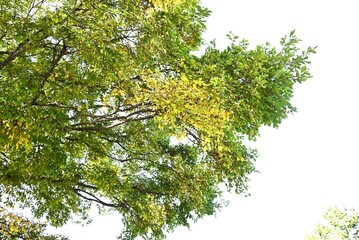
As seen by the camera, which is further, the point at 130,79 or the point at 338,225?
the point at 338,225

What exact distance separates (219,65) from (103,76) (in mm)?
2433

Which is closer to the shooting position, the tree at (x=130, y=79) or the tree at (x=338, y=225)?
the tree at (x=130, y=79)

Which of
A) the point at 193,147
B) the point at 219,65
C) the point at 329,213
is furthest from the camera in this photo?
the point at 329,213

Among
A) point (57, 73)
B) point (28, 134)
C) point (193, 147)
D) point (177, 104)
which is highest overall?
point (193, 147)

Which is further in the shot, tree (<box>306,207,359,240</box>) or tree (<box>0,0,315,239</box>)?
tree (<box>306,207,359,240</box>)

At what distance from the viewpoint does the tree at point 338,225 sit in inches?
1024

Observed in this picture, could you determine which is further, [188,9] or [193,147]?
[193,147]

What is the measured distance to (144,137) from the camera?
11.9 meters

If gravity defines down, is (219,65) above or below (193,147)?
below

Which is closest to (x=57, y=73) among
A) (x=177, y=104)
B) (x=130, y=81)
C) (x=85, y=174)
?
(x=130, y=81)

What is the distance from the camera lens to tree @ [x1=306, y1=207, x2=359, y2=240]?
2600 cm

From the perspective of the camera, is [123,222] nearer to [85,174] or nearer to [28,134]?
[85,174]

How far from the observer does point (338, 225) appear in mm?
26344

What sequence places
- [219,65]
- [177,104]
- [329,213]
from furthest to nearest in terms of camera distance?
[329,213]
[219,65]
[177,104]
